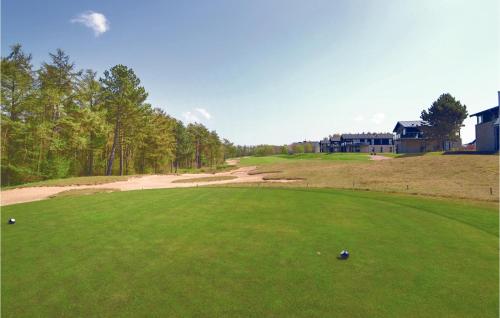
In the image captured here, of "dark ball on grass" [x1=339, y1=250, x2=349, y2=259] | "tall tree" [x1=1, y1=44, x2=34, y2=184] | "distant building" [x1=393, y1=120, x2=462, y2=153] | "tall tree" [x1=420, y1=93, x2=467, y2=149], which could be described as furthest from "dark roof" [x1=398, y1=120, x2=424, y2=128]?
"tall tree" [x1=1, y1=44, x2=34, y2=184]

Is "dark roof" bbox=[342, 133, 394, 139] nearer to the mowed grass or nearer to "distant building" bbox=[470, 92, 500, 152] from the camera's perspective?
"distant building" bbox=[470, 92, 500, 152]

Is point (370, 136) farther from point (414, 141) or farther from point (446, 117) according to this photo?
point (446, 117)

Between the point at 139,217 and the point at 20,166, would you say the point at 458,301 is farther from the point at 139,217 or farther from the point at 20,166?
the point at 20,166

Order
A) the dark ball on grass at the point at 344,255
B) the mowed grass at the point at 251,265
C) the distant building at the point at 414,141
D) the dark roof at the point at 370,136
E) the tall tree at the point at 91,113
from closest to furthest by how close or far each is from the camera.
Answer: the mowed grass at the point at 251,265
the dark ball on grass at the point at 344,255
the tall tree at the point at 91,113
the distant building at the point at 414,141
the dark roof at the point at 370,136

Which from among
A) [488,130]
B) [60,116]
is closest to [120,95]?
[60,116]

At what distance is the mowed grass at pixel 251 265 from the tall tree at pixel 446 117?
71.8 metres

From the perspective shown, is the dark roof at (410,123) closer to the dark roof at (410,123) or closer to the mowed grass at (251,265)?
the dark roof at (410,123)

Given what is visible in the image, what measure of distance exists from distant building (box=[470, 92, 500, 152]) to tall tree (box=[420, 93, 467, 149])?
2321 centimetres

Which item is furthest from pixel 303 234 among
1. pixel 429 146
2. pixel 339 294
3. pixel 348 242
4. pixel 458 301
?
pixel 429 146

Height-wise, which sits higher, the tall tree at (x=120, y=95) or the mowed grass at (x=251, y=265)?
the tall tree at (x=120, y=95)

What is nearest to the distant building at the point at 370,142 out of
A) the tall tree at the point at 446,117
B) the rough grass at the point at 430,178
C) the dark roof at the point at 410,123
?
the dark roof at the point at 410,123

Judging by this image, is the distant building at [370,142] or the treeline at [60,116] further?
the distant building at [370,142]

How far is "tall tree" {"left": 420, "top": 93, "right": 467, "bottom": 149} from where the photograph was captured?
68.6m

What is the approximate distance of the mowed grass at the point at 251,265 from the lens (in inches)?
196
